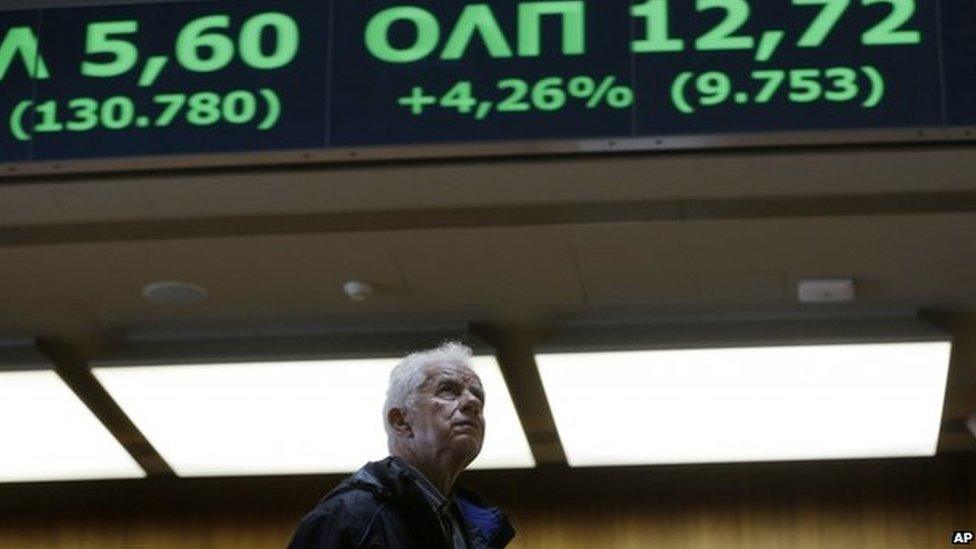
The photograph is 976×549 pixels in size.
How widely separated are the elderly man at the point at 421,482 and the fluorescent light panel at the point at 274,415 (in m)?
2.82

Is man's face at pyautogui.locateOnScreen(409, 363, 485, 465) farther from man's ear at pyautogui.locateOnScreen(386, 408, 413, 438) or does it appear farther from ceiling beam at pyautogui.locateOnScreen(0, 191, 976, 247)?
ceiling beam at pyautogui.locateOnScreen(0, 191, 976, 247)

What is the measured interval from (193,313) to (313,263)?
2.47ft

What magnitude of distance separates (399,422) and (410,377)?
12cm

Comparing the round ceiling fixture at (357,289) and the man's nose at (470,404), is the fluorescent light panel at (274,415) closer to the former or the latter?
the round ceiling fixture at (357,289)

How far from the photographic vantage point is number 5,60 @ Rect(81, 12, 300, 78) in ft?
20.2

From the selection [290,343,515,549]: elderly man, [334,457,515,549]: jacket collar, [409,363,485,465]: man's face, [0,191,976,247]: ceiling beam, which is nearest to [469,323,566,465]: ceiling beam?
[0,191,976,247]: ceiling beam

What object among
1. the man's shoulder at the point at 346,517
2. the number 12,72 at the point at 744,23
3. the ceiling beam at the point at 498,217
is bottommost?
the man's shoulder at the point at 346,517

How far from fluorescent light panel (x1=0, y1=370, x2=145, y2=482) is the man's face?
349 centimetres

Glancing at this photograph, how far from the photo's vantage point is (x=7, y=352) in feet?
25.4

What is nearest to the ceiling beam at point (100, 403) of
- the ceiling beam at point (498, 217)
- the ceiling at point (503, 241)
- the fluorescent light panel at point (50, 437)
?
the fluorescent light panel at point (50, 437)

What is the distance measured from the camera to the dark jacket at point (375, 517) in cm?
418

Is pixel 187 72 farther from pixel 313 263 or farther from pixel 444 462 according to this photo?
pixel 444 462

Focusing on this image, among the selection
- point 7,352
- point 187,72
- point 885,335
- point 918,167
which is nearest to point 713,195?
point 918,167

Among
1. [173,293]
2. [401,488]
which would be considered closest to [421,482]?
[401,488]
